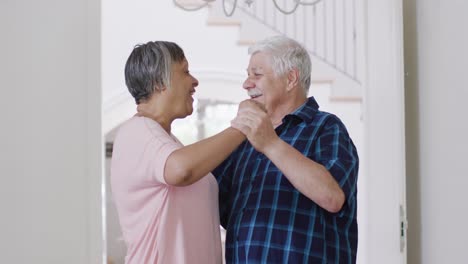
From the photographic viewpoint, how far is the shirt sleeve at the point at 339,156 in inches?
72.2

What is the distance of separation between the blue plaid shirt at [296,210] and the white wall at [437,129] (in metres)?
0.27

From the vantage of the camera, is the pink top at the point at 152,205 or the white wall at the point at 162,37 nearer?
the pink top at the point at 152,205

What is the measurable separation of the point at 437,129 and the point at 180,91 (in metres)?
0.76

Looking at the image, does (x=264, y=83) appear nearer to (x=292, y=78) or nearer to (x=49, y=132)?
(x=292, y=78)

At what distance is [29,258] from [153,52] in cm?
74

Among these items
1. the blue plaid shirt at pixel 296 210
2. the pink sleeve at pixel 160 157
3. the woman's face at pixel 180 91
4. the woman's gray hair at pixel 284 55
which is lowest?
the blue plaid shirt at pixel 296 210

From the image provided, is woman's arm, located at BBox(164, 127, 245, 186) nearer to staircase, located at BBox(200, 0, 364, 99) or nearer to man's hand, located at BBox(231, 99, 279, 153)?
man's hand, located at BBox(231, 99, 279, 153)

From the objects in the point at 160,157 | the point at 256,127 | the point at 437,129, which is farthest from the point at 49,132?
the point at 437,129

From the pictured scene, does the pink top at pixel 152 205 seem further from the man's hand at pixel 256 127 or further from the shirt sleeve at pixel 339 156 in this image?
the shirt sleeve at pixel 339 156

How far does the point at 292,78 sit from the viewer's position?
2053 millimetres

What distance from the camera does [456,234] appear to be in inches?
77.0

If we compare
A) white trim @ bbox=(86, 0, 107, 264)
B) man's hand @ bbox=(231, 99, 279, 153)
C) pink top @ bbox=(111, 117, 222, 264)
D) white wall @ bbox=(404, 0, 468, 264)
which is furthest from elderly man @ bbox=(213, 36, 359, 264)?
white trim @ bbox=(86, 0, 107, 264)

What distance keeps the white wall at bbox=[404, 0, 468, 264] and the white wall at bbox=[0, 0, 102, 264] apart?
3.29 ft

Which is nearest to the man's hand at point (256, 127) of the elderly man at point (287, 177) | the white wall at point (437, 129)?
the elderly man at point (287, 177)
